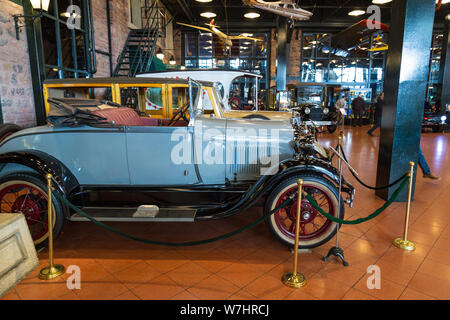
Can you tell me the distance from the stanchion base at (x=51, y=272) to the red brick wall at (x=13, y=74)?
3862 mm

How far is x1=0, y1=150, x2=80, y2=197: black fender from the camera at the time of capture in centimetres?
290

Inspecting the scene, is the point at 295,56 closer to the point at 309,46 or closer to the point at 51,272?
the point at 309,46

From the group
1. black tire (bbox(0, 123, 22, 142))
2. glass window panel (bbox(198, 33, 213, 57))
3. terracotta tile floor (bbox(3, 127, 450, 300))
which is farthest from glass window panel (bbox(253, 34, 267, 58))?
black tire (bbox(0, 123, 22, 142))

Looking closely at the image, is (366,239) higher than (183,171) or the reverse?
the reverse

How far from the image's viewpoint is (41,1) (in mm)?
5336

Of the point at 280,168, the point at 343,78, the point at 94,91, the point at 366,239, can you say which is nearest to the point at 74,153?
the point at 280,168

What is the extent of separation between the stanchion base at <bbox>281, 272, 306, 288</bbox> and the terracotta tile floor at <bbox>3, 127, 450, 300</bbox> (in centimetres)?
5

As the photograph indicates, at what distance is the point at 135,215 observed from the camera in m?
2.87

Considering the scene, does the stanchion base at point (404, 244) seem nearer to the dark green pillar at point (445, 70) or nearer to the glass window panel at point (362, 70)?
the dark green pillar at point (445, 70)

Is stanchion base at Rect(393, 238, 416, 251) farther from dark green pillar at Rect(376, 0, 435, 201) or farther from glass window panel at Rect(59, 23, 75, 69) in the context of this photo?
glass window panel at Rect(59, 23, 75, 69)

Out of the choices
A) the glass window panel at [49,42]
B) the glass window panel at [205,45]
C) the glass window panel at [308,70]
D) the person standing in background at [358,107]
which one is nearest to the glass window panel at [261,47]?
the glass window panel at [308,70]

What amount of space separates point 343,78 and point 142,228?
756 inches

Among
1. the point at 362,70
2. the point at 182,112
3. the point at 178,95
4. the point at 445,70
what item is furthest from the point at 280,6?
the point at 362,70

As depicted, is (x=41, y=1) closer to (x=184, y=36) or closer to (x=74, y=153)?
(x=74, y=153)
